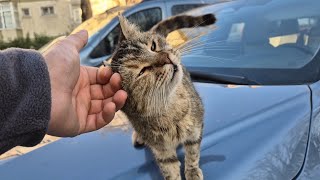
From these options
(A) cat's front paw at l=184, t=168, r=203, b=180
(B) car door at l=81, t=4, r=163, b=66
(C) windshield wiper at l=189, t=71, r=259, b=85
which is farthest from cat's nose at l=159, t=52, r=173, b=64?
(B) car door at l=81, t=4, r=163, b=66

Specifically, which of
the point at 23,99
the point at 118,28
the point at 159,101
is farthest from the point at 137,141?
the point at 118,28

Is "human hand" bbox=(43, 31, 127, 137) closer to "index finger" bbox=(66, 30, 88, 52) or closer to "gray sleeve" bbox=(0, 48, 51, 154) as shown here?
"index finger" bbox=(66, 30, 88, 52)

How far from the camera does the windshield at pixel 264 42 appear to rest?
8.16 feet

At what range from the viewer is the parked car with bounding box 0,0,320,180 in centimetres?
177

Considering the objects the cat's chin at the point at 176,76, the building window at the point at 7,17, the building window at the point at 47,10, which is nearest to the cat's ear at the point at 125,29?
the cat's chin at the point at 176,76

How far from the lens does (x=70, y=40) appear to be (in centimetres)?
175

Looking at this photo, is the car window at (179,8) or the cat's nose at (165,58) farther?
the car window at (179,8)

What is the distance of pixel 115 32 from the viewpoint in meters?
6.96

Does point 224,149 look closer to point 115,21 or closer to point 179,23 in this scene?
point 179,23

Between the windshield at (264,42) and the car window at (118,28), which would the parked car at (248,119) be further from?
the car window at (118,28)

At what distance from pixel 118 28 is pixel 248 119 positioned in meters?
5.14

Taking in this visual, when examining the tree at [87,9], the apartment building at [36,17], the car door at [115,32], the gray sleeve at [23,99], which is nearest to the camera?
the gray sleeve at [23,99]

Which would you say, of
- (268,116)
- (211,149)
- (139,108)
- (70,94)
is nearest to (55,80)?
(70,94)

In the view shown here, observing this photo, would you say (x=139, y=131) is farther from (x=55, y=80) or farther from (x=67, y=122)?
(x=55, y=80)
